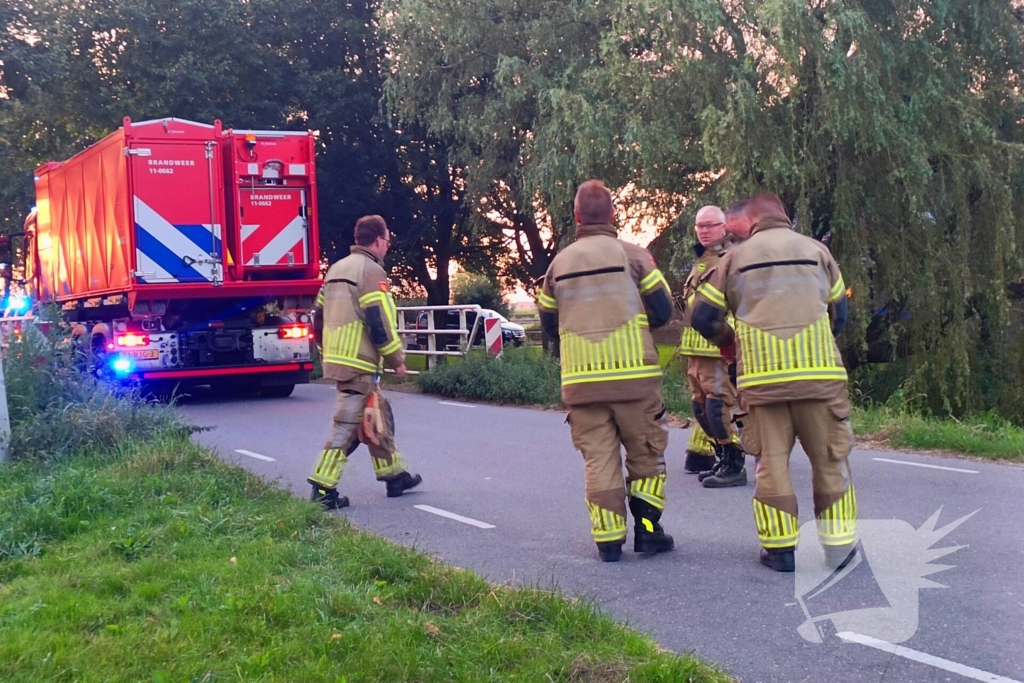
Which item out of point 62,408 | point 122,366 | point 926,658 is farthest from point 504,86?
point 926,658

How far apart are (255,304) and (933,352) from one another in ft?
29.9

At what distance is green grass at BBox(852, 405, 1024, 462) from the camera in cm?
918

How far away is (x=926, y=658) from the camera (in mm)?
4180

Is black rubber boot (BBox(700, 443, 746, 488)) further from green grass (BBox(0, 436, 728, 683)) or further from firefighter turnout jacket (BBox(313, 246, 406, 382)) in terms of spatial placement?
green grass (BBox(0, 436, 728, 683))

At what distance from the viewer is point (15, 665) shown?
161 inches

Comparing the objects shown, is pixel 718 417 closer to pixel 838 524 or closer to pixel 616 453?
pixel 616 453

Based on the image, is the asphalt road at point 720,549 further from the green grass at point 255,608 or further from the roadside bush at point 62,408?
the roadside bush at point 62,408

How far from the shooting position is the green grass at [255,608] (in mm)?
4000

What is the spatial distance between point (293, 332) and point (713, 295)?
36.5ft

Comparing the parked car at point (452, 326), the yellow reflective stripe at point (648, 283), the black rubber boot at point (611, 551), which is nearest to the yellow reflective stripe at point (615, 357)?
the yellow reflective stripe at point (648, 283)

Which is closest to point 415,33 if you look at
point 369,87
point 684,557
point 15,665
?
point 369,87

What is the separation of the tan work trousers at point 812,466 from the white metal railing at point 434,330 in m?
11.9

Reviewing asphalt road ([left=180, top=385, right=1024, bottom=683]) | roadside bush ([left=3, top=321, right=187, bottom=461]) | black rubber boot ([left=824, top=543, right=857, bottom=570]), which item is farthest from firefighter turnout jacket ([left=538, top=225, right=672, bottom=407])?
roadside bush ([left=3, top=321, right=187, bottom=461])

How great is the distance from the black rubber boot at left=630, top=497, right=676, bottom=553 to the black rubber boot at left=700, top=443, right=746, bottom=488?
77.4 inches
